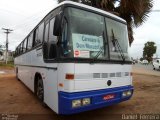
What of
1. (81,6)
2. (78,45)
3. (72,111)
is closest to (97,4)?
(81,6)

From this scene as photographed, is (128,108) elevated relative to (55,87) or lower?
lower

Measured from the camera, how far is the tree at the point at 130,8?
1030 cm

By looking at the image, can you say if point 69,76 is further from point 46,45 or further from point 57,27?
point 46,45

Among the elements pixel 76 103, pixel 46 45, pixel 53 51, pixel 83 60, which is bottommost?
pixel 76 103

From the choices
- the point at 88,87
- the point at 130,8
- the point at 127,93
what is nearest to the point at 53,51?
the point at 88,87

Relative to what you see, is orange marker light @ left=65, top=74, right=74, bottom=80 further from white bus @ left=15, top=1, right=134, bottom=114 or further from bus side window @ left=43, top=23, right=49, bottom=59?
bus side window @ left=43, top=23, right=49, bottom=59

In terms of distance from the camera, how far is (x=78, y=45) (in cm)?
473

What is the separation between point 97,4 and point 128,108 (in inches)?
231

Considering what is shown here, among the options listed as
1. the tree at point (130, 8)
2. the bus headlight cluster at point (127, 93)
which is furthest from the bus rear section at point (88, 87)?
the tree at point (130, 8)

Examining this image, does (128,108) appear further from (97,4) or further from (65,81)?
(97,4)

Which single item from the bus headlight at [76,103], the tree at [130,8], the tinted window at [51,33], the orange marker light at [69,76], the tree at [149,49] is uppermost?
the tree at [149,49]

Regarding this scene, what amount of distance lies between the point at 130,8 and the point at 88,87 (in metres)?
7.07

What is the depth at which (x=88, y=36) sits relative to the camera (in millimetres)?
5020

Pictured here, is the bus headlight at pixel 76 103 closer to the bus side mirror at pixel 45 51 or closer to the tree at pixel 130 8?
the bus side mirror at pixel 45 51
